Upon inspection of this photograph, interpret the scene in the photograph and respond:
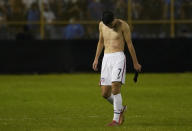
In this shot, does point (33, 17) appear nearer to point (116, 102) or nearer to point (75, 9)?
point (75, 9)

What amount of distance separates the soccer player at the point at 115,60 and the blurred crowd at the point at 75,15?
15.0 meters

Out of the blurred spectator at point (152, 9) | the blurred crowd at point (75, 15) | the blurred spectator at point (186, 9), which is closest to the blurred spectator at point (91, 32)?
the blurred crowd at point (75, 15)

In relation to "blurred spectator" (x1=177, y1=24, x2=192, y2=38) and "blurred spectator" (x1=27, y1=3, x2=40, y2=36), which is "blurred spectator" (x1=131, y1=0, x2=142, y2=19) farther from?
"blurred spectator" (x1=27, y1=3, x2=40, y2=36)

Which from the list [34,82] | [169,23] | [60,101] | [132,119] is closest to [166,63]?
[169,23]

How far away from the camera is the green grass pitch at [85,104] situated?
1160 centimetres

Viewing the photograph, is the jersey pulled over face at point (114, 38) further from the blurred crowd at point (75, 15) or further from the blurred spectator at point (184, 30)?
the blurred spectator at point (184, 30)

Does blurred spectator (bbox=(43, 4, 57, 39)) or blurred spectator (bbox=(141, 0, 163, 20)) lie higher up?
blurred spectator (bbox=(141, 0, 163, 20))

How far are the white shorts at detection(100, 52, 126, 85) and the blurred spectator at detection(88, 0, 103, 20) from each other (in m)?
15.1

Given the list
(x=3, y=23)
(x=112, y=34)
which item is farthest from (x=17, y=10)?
(x=112, y=34)

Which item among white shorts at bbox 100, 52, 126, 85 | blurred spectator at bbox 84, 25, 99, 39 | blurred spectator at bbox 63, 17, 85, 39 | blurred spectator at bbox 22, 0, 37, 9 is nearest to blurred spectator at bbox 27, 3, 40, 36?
Result: blurred spectator at bbox 22, 0, 37, 9

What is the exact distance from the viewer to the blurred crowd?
26953mm

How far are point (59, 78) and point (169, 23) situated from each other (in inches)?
224

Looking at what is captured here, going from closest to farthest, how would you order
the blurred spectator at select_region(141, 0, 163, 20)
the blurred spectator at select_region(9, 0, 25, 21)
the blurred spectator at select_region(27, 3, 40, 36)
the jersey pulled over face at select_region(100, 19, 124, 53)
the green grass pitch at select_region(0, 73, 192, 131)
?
the green grass pitch at select_region(0, 73, 192, 131) → the jersey pulled over face at select_region(100, 19, 124, 53) → the blurred spectator at select_region(141, 0, 163, 20) → the blurred spectator at select_region(9, 0, 25, 21) → the blurred spectator at select_region(27, 3, 40, 36)

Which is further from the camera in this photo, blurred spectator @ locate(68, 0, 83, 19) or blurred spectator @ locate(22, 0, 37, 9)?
blurred spectator @ locate(22, 0, 37, 9)
